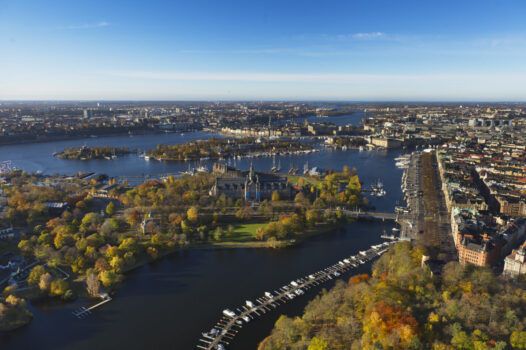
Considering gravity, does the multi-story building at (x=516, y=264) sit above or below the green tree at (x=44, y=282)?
above

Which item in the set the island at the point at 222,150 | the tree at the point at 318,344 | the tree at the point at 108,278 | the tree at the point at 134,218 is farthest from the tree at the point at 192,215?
the island at the point at 222,150

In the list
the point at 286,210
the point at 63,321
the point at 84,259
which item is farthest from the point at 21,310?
the point at 286,210

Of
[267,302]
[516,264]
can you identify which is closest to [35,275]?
[267,302]

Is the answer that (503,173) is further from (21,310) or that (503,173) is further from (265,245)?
(21,310)

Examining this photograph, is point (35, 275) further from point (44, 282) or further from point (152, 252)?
point (152, 252)

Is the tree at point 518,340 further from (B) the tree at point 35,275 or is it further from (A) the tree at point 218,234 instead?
(B) the tree at point 35,275

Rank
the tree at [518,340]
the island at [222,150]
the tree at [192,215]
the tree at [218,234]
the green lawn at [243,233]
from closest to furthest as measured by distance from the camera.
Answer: the tree at [518,340] < the tree at [218,234] < the green lawn at [243,233] < the tree at [192,215] < the island at [222,150]

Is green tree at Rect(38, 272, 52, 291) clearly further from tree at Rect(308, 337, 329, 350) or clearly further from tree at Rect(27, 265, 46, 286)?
tree at Rect(308, 337, 329, 350)
